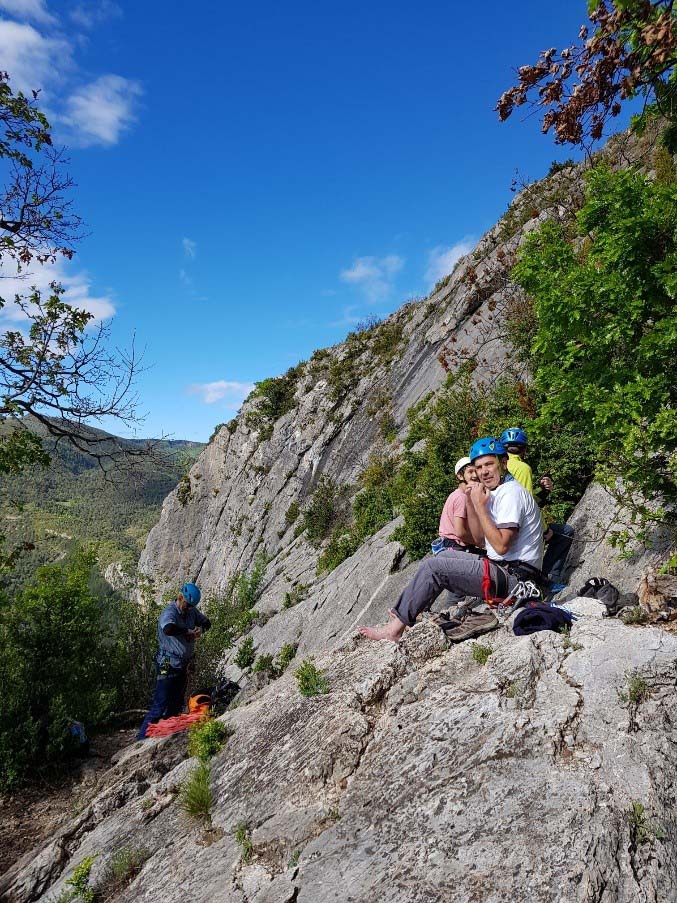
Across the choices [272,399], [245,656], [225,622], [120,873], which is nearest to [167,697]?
[120,873]

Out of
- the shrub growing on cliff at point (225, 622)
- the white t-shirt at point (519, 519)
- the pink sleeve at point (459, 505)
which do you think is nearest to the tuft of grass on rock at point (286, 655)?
the shrub growing on cliff at point (225, 622)

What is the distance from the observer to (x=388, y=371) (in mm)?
25844

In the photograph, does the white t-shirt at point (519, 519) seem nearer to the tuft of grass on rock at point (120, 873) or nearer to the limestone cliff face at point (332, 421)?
the tuft of grass on rock at point (120, 873)

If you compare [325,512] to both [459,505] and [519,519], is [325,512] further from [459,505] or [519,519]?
[519,519]

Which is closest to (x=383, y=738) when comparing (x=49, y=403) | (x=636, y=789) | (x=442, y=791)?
(x=442, y=791)

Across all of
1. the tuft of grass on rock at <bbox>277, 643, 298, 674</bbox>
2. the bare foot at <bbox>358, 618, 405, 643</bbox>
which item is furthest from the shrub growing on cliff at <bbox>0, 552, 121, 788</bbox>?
the bare foot at <bbox>358, 618, 405, 643</bbox>

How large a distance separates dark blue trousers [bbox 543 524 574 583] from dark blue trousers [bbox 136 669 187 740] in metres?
6.20

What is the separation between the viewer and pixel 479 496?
201 inches

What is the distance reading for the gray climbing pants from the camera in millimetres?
5152

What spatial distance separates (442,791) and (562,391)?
13.7 feet

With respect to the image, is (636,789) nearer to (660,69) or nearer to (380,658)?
(380,658)

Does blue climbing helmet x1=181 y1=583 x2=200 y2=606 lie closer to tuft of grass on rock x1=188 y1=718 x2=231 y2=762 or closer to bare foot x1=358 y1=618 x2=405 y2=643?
tuft of grass on rock x1=188 y1=718 x2=231 y2=762

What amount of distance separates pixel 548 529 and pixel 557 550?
33cm

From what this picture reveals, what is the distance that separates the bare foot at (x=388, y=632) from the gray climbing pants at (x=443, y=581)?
0.08m
